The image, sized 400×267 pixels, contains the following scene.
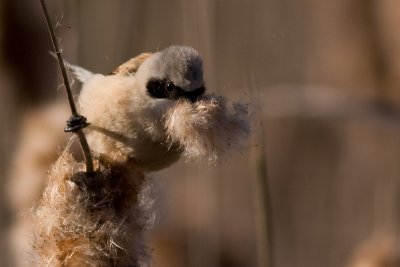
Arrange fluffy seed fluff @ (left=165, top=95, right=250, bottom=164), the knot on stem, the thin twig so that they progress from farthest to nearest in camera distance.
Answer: the knot on stem < fluffy seed fluff @ (left=165, top=95, right=250, bottom=164) < the thin twig

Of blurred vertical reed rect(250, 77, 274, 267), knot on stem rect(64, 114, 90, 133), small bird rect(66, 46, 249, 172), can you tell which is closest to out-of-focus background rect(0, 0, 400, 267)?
blurred vertical reed rect(250, 77, 274, 267)

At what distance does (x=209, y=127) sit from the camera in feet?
4.01

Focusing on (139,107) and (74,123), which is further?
(139,107)

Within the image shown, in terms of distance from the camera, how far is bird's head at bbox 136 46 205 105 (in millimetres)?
1396

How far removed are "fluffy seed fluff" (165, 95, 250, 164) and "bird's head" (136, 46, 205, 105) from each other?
7cm

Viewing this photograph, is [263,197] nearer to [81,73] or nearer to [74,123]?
[74,123]

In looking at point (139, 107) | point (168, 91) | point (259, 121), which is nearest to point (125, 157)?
A: point (139, 107)

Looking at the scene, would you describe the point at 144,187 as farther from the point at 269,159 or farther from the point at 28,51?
the point at 269,159

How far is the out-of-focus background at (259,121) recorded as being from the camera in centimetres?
189

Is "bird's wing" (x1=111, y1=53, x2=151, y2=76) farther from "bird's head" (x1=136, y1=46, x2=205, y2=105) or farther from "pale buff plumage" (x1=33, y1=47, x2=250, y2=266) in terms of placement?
"bird's head" (x1=136, y1=46, x2=205, y2=105)

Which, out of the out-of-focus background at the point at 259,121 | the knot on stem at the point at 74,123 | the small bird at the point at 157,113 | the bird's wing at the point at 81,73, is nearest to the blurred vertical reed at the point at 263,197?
the out-of-focus background at the point at 259,121

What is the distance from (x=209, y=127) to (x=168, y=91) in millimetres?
276

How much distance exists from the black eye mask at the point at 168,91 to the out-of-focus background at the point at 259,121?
116 millimetres

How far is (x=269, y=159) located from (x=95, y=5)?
44.1 inches
